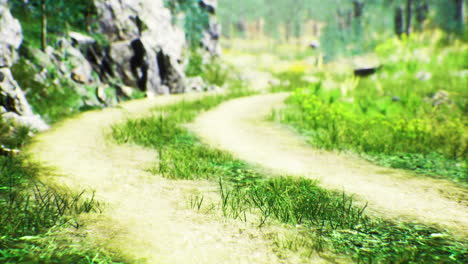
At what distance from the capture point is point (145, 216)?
4074 millimetres

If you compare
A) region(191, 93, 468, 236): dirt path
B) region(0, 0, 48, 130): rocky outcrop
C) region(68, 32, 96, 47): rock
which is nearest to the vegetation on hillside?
region(191, 93, 468, 236): dirt path

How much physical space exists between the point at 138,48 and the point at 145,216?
13.6 m

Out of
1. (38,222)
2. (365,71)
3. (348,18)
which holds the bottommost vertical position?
(38,222)

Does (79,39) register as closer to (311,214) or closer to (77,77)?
(77,77)

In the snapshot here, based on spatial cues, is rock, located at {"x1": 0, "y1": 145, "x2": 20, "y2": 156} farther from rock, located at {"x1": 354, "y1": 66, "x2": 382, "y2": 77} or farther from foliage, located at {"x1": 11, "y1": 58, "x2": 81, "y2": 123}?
rock, located at {"x1": 354, "y1": 66, "x2": 382, "y2": 77}

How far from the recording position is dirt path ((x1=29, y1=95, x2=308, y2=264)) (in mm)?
3305

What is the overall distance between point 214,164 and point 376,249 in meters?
3.59

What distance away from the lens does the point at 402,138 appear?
26.6 ft

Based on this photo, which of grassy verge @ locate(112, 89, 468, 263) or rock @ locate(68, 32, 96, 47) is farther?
rock @ locate(68, 32, 96, 47)

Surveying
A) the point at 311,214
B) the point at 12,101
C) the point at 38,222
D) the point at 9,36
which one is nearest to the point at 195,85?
the point at 9,36

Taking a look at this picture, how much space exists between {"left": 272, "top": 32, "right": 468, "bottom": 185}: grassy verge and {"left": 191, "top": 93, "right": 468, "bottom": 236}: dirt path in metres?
0.66

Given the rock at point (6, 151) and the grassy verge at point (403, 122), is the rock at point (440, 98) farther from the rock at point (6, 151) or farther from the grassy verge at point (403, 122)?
the rock at point (6, 151)

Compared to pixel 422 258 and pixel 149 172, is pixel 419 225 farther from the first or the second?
pixel 149 172

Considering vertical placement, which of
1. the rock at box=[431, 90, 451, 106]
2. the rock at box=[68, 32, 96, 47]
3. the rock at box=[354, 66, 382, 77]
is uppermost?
the rock at box=[68, 32, 96, 47]
